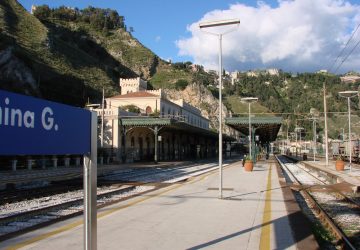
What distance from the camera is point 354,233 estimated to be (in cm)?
1059

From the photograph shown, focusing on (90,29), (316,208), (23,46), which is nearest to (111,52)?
(90,29)

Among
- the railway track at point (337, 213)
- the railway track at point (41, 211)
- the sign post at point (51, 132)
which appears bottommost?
the railway track at point (337, 213)

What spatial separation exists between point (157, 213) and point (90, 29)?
16564 cm

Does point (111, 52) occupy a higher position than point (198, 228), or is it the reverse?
point (111, 52)

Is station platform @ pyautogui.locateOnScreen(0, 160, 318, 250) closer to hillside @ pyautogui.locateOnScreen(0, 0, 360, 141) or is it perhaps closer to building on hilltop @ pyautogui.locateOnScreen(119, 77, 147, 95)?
hillside @ pyautogui.locateOnScreen(0, 0, 360, 141)

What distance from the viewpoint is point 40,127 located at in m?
3.99

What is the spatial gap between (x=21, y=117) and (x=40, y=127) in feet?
0.80

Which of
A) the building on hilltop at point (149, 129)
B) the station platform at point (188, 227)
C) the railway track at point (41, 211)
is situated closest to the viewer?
the station platform at point (188, 227)

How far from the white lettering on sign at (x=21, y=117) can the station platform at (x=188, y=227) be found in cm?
348

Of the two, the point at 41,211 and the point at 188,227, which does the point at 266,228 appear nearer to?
the point at 188,227

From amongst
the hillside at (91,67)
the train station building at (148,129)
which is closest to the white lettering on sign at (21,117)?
the train station building at (148,129)

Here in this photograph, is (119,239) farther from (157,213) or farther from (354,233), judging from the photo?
(354,233)

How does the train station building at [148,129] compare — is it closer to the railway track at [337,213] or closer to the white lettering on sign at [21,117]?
the railway track at [337,213]

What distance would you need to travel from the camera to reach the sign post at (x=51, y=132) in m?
3.67
